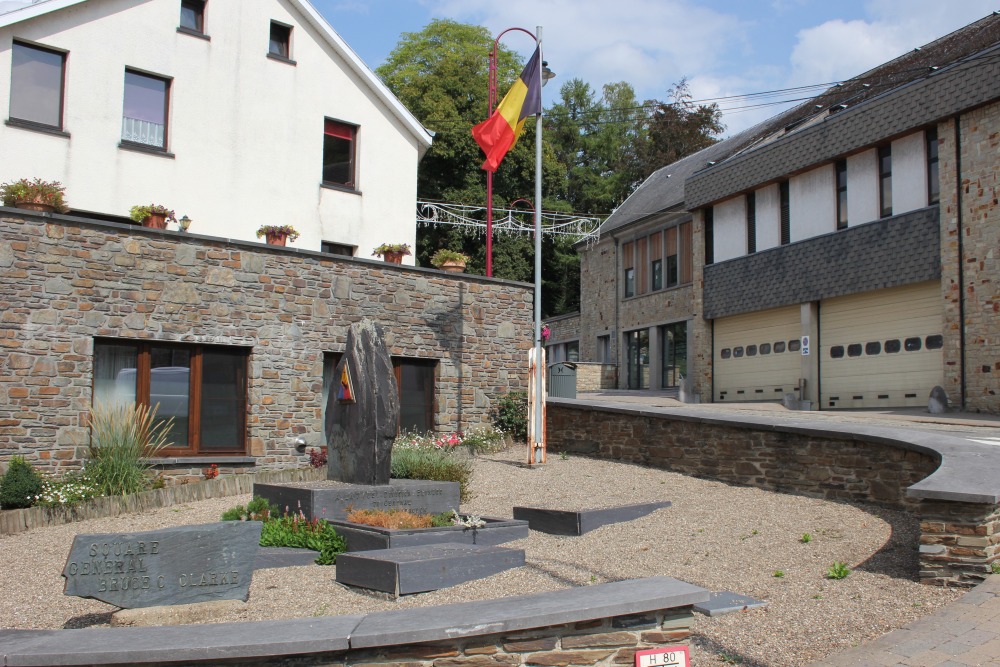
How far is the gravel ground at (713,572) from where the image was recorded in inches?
234

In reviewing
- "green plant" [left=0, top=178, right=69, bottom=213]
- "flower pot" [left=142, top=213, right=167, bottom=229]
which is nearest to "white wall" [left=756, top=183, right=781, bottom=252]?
"flower pot" [left=142, top=213, right=167, bottom=229]

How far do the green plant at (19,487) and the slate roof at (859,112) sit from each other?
59.0 feet

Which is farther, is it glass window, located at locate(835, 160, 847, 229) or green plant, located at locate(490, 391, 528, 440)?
glass window, located at locate(835, 160, 847, 229)

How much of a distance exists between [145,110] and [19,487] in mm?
8906

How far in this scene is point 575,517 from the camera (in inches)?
368

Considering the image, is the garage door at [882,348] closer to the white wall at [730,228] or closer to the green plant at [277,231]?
the white wall at [730,228]

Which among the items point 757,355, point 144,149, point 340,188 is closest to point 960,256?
point 757,355

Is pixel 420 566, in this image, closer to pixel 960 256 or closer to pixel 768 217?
pixel 960 256

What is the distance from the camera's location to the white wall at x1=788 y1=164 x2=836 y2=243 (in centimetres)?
2222

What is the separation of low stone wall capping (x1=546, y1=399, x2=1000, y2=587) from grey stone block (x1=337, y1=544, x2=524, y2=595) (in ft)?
11.1

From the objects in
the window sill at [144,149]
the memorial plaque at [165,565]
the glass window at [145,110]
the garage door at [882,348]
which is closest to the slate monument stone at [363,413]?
the memorial plaque at [165,565]

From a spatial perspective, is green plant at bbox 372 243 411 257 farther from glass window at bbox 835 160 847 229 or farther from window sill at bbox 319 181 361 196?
glass window at bbox 835 160 847 229

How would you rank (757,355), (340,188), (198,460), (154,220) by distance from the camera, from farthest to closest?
(757,355)
(340,188)
(154,220)
(198,460)

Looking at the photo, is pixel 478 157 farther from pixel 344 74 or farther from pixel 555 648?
pixel 555 648
